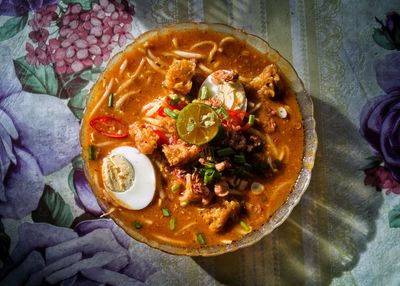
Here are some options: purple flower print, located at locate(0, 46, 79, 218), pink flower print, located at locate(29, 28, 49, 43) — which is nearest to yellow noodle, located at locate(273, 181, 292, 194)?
purple flower print, located at locate(0, 46, 79, 218)

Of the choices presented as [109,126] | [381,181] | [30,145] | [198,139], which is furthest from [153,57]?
[381,181]

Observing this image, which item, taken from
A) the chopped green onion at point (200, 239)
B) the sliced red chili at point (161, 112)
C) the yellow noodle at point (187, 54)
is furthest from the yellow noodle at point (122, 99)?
the chopped green onion at point (200, 239)

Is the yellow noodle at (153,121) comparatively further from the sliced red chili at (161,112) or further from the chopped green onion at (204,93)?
the chopped green onion at (204,93)

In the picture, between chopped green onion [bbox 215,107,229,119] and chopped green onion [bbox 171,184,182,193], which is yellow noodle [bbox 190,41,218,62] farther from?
chopped green onion [bbox 171,184,182,193]

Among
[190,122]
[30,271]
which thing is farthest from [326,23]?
[30,271]

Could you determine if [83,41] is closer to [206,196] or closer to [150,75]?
[150,75]

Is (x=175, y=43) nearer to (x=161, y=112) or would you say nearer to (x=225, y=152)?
(x=161, y=112)
